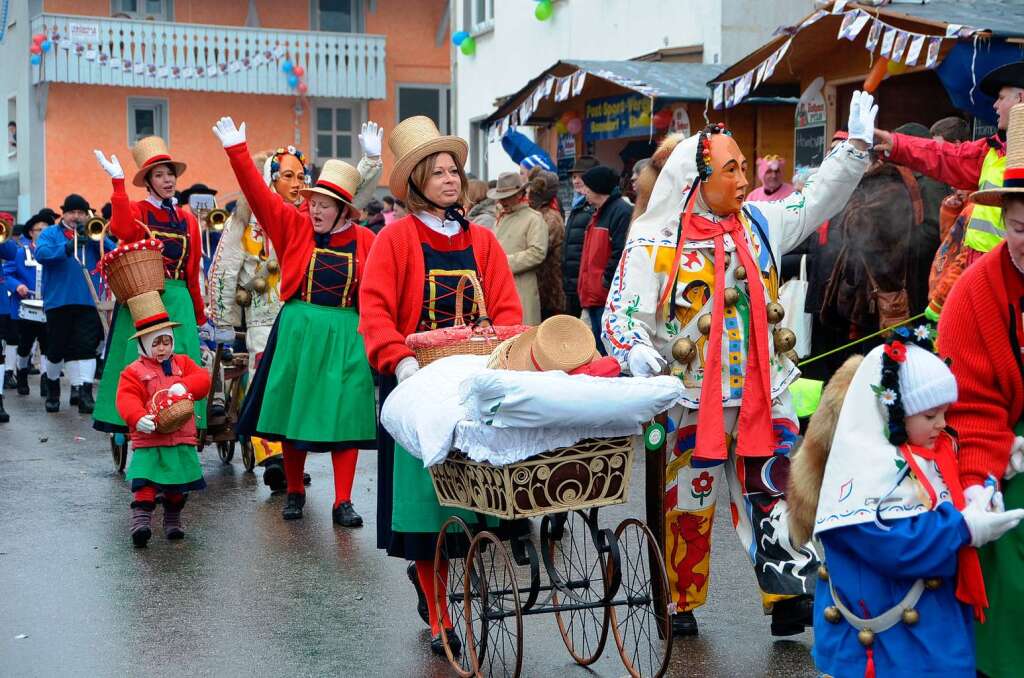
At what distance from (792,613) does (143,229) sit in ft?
19.3

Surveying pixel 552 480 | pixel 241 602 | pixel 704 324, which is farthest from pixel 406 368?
pixel 241 602

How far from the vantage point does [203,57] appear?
113 ft

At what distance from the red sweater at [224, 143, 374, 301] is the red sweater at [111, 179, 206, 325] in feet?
5.90

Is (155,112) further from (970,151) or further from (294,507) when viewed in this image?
(970,151)

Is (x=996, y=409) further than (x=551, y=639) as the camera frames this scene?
No

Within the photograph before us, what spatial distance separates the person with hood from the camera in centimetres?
579

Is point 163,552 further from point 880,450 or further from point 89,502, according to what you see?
point 880,450

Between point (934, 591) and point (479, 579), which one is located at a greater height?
point (934, 591)

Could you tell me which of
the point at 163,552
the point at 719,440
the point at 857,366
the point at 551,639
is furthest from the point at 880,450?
the point at 163,552

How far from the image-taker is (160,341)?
832 centimetres

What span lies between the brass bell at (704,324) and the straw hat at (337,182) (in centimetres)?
311

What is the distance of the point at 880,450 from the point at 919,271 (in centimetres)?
517

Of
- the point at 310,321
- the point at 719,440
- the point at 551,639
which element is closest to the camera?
the point at 719,440

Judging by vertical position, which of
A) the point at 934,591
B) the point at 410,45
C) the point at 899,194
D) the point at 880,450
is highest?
the point at 410,45
